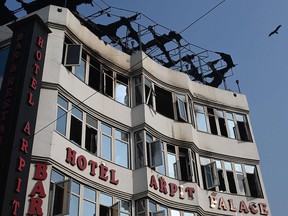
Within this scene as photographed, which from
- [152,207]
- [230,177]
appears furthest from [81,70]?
[230,177]

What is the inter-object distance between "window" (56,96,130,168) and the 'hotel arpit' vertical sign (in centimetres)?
167

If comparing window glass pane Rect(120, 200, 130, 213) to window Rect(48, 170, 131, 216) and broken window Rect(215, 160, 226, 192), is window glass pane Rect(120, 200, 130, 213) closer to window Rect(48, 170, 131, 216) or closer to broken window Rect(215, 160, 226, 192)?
window Rect(48, 170, 131, 216)

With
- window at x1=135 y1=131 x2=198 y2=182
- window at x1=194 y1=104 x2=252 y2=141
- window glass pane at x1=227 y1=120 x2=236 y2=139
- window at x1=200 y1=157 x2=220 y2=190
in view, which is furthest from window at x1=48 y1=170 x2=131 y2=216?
window glass pane at x1=227 y1=120 x2=236 y2=139

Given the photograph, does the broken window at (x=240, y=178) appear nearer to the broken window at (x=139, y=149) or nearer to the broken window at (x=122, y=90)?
the broken window at (x=139, y=149)

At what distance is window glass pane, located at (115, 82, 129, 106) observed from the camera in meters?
20.3

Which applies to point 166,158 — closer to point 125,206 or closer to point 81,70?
point 125,206

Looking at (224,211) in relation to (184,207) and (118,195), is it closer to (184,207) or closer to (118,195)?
(184,207)

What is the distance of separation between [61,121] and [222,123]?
1021 centimetres

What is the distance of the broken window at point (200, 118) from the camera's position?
75.2ft

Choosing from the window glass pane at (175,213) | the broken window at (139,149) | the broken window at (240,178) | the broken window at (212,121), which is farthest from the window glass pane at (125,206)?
the broken window at (212,121)

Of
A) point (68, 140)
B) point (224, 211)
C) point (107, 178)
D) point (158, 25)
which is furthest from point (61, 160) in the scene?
point (158, 25)

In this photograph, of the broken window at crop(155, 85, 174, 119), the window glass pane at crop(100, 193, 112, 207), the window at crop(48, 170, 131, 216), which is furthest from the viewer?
the broken window at crop(155, 85, 174, 119)

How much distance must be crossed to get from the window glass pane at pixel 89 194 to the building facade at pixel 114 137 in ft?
0.15

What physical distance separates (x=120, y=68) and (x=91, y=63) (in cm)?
168
